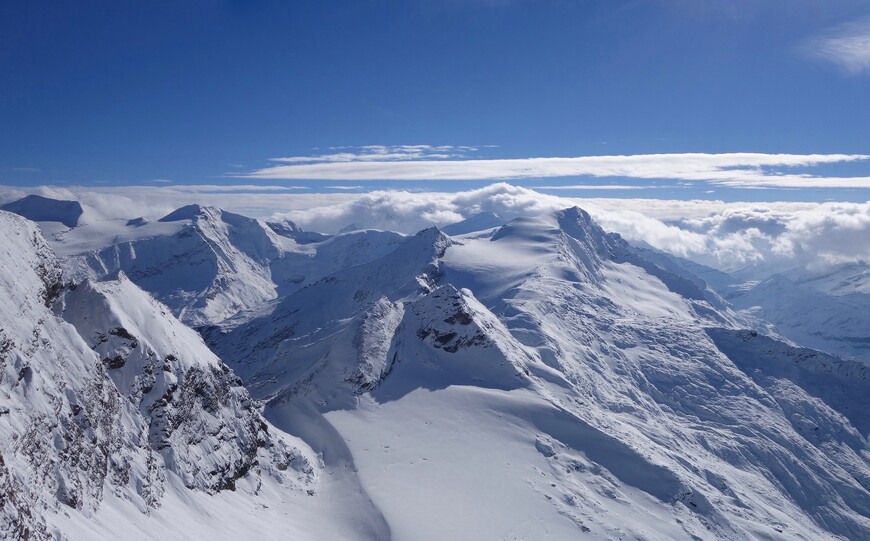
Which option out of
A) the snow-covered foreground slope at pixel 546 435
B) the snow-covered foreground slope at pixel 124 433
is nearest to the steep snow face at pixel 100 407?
the snow-covered foreground slope at pixel 124 433

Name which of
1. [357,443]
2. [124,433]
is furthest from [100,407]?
[357,443]

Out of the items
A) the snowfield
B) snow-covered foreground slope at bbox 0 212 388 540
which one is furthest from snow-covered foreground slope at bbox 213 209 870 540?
snow-covered foreground slope at bbox 0 212 388 540

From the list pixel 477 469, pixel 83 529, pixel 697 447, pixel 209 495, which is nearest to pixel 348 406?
pixel 477 469

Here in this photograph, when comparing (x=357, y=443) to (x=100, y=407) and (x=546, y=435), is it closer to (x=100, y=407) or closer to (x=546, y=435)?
(x=546, y=435)

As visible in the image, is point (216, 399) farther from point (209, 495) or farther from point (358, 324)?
point (358, 324)

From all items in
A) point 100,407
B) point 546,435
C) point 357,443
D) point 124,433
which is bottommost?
→ point 357,443

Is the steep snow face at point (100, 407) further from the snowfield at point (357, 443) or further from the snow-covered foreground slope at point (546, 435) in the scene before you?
the snow-covered foreground slope at point (546, 435)
